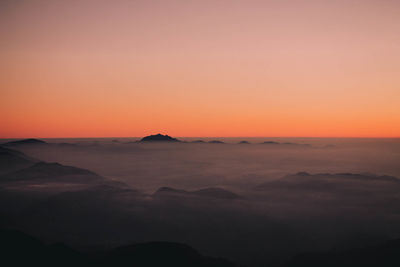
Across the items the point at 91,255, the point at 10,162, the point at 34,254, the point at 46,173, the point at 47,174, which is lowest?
the point at 47,174

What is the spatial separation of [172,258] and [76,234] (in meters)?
24.4

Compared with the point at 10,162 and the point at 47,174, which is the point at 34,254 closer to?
the point at 47,174

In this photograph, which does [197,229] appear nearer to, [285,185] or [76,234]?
[76,234]

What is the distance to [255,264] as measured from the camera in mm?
49875

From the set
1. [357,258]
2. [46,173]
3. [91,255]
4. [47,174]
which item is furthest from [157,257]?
[46,173]

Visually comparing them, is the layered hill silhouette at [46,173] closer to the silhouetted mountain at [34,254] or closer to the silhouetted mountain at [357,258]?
the silhouetted mountain at [34,254]

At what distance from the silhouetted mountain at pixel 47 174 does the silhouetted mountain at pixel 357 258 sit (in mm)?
109394

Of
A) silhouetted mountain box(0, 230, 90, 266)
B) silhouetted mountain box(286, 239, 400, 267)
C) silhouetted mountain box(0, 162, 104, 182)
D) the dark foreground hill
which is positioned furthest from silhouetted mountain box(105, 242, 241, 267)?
silhouetted mountain box(0, 162, 104, 182)

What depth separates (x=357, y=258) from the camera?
41.8 meters

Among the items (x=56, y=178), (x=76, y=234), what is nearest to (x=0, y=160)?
(x=56, y=178)

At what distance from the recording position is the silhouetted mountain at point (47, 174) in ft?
384

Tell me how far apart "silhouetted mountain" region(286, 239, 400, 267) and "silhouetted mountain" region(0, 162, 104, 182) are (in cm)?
10939

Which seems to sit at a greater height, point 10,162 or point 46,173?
point 10,162

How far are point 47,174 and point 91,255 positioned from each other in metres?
107
